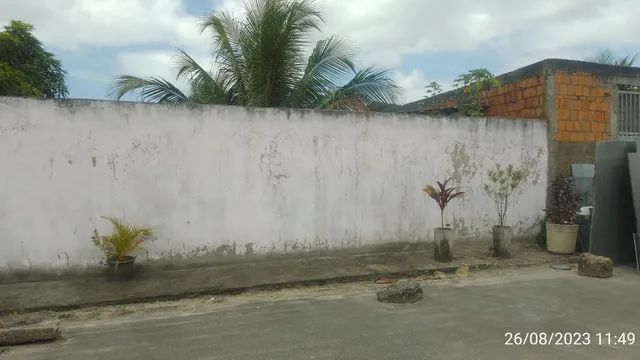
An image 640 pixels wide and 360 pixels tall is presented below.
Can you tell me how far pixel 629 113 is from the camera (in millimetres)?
9211

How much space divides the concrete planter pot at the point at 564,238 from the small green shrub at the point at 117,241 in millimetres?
6427

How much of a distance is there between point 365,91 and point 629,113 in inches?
198

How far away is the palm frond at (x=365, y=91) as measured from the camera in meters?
9.36

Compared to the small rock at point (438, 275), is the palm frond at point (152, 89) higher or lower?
higher

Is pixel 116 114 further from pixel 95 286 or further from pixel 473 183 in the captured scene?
pixel 473 183

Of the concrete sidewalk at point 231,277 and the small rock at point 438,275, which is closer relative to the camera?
the concrete sidewalk at point 231,277

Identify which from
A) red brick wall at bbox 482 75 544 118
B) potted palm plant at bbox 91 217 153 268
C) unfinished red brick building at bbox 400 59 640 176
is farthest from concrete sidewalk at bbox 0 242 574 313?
red brick wall at bbox 482 75 544 118

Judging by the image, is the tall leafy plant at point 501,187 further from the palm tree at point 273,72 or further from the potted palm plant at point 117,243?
the potted palm plant at point 117,243

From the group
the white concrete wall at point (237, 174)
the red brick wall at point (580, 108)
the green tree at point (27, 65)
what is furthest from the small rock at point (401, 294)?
the green tree at point (27, 65)

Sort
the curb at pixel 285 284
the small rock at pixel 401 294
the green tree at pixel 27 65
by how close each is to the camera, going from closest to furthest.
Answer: the curb at pixel 285 284 < the small rock at pixel 401 294 < the green tree at pixel 27 65

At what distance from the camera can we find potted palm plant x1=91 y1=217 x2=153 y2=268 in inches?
232

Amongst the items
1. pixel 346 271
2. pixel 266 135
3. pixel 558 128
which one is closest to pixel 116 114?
pixel 266 135

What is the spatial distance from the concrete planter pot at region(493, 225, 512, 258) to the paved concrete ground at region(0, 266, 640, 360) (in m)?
1.30

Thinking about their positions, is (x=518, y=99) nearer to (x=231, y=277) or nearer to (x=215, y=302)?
(x=231, y=277)
